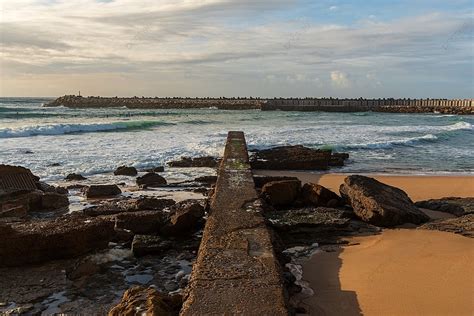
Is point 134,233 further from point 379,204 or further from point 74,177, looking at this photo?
point 74,177

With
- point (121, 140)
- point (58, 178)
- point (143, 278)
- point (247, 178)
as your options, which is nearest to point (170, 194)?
point (247, 178)

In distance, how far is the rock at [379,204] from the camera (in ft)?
23.5

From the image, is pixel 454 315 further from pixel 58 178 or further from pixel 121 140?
pixel 121 140

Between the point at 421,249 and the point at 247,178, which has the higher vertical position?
the point at 247,178

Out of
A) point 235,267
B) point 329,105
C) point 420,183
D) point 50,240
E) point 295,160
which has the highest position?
point 329,105

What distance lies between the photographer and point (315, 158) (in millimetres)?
14383

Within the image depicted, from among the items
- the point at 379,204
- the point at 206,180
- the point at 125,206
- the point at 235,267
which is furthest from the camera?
→ the point at 206,180

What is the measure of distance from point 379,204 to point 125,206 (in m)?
4.30

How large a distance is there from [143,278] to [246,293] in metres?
1.95

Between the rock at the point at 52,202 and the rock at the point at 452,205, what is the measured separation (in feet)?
21.5

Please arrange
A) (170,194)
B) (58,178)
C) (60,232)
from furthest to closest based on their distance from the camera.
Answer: (58,178)
(170,194)
(60,232)

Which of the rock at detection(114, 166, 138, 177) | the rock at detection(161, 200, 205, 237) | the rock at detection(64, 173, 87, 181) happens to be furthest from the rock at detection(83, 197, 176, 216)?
the rock at detection(114, 166, 138, 177)

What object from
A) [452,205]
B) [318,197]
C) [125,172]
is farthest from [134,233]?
[125,172]

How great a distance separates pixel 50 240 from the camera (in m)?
5.69
